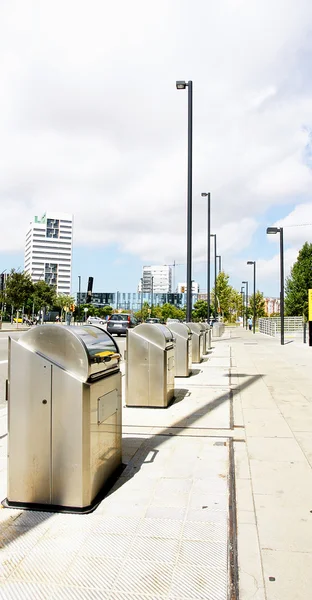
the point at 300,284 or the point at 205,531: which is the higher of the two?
the point at 300,284

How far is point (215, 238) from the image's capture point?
43.0 meters

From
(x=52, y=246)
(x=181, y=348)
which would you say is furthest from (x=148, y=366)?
(x=52, y=246)

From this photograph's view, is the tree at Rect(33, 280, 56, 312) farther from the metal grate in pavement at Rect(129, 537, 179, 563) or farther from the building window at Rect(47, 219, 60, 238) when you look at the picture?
the building window at Rect(47, 219, 60, 238)

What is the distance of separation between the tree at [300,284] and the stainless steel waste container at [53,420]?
187ft

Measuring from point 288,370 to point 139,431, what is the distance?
25.1 ft

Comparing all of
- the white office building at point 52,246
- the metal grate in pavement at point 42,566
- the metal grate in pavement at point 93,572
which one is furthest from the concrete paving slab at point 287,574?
the white office building at point 52,246

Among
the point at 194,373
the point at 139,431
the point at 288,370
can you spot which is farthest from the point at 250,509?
the point at 288,370

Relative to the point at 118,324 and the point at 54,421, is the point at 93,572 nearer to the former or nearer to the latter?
the point at 54,421

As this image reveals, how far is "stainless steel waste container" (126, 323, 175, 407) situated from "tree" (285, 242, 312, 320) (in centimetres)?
5311

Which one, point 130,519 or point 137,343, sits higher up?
point 137,343

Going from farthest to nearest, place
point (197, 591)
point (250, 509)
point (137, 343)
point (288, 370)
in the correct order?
1. point (288, 370)
2. point (137, 343)
3. point (250, 509)
4. point (197, 591)

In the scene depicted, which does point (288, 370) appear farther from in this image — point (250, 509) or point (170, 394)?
point (250, 509)

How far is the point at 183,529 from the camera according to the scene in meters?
3.05

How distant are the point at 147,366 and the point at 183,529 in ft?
12.8
